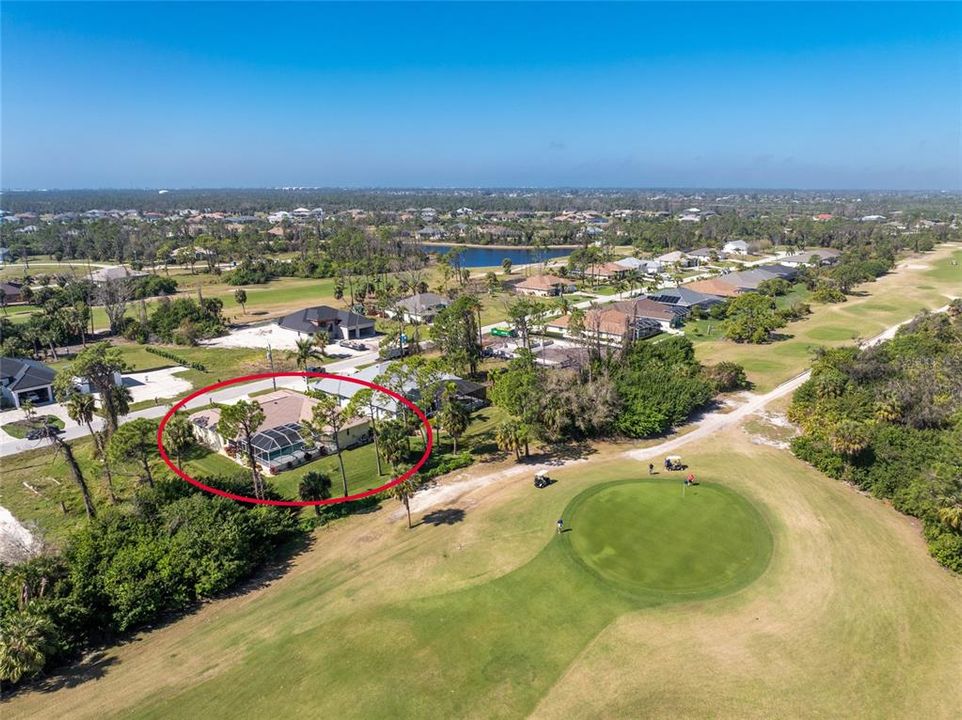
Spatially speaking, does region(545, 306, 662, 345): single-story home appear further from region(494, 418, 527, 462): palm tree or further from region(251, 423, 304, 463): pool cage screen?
region(251, 423, 304, 463): pool cage screen

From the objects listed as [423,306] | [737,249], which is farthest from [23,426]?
[737,249]

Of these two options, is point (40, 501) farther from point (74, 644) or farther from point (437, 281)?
point (437, 281)

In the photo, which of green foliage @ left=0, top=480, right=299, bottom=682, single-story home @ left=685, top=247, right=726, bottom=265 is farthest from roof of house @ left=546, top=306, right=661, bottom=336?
single-story home @ left=685, top=247, right=726, bottom=265

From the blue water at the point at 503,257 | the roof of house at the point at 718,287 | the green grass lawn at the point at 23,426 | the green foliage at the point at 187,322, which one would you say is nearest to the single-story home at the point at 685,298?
the roof of house at the point at 718,287

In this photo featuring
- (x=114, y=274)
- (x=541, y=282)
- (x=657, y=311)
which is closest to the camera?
(x=657, y=311)

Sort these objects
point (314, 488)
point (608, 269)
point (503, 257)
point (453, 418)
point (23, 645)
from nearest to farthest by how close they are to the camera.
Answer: point (23, 645) < point (314, 488) < point (453, 418) < point (608, 269) < point (503, 257)

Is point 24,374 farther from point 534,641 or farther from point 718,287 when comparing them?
point 718,287

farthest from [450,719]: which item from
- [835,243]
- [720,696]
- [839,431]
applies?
[835,243]
